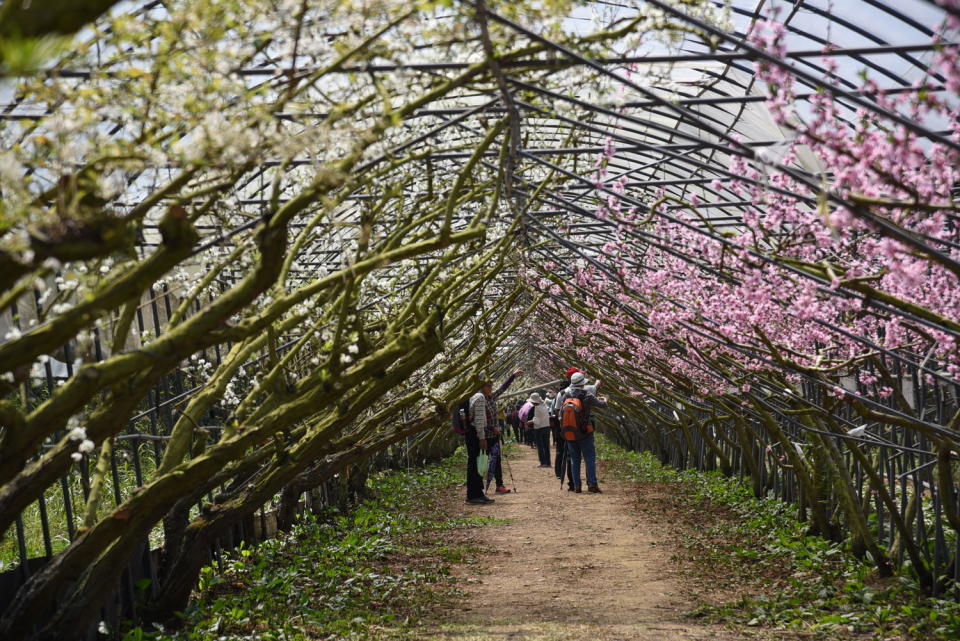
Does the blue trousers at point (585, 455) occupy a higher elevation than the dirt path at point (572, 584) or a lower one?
higher

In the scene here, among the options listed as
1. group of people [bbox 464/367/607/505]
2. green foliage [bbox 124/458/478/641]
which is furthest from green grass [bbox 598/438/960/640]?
group of people [bbox 464/367/607/505]

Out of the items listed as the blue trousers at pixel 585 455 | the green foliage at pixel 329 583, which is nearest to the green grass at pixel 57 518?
the green foliage at pixel 329 583

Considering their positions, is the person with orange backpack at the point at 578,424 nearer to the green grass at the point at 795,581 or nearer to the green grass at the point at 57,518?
the green grass at the point at 795,581

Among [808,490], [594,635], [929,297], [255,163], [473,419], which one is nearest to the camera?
[255,163]

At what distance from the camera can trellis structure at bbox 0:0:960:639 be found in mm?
3396

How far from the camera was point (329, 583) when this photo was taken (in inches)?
315

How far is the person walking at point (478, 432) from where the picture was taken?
14.3m

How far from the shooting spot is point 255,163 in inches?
141

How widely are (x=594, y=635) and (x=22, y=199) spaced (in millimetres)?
4580

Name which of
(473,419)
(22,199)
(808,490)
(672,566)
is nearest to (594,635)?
(672,566)

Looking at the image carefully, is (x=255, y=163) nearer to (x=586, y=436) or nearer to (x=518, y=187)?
(x=518, y=187)

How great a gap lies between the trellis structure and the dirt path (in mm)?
1605

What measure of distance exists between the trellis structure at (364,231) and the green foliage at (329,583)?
0.47 meters

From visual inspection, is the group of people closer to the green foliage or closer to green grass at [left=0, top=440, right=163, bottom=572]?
the green foliage
